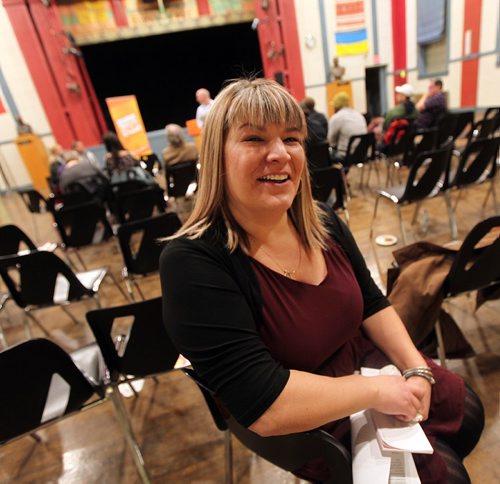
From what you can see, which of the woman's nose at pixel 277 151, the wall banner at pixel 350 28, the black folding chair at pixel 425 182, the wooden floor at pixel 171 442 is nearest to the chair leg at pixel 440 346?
the wooden floor at pixel 171 442

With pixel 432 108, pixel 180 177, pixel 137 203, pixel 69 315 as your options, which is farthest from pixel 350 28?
pixel 69 315

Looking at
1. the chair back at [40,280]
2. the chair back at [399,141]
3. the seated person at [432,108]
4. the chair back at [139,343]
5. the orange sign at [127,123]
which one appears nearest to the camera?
the chair back at [139,343]

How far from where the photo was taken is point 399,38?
8.92 m

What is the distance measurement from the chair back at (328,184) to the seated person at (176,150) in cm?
227

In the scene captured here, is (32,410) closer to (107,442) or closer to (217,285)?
(107,442)

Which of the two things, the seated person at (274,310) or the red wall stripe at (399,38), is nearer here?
the seated person at (274,310)

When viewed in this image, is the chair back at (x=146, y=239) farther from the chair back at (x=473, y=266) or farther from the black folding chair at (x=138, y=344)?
the chair back at (x=473, y=266)

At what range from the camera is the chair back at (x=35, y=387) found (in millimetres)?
994

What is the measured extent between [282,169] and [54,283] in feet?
5.47

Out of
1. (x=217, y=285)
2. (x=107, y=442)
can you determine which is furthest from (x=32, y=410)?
(x=217, y=285)

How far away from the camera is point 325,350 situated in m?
0.88

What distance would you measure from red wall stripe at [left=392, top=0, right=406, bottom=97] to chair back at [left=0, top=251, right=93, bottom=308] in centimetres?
1017

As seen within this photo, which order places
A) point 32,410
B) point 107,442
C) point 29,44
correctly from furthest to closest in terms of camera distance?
point 29,44
point 107,442
point 32,410

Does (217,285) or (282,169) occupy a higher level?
(282,169)
